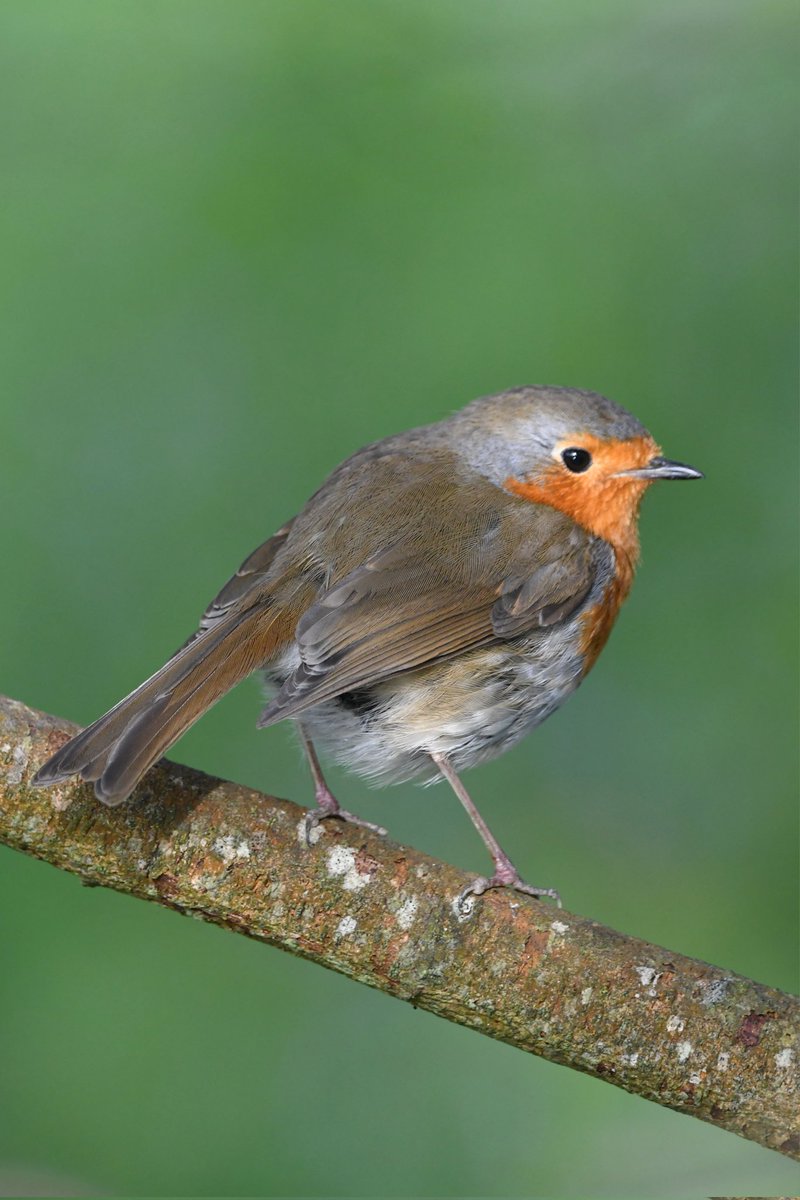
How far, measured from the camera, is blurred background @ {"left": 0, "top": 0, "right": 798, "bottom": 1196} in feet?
12.0

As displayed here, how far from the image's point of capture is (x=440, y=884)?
252 cm

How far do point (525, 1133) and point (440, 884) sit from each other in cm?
144

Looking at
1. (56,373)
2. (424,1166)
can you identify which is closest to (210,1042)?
(424,1166)

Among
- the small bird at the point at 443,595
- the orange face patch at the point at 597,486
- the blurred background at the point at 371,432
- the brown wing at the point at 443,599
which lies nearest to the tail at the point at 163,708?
the small bird at the point at 443,595

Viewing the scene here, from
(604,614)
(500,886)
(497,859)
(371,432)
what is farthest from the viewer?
(371,432)

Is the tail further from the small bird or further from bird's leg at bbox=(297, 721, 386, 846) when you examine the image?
bird's leg at bbox=(297, 721, 386, 846)

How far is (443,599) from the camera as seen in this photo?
318 cm

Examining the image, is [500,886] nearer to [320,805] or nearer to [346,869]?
[346,869]

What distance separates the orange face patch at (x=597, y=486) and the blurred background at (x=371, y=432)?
81 cm

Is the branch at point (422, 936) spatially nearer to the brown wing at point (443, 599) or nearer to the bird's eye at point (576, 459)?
the brown wing at point (443, 599)

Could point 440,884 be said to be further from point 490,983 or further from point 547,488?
point 547,488

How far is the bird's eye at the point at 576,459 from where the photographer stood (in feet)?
11.7

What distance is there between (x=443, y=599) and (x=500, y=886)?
2.72ft

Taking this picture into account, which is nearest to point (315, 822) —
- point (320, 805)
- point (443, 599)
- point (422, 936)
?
point (422, 936)
